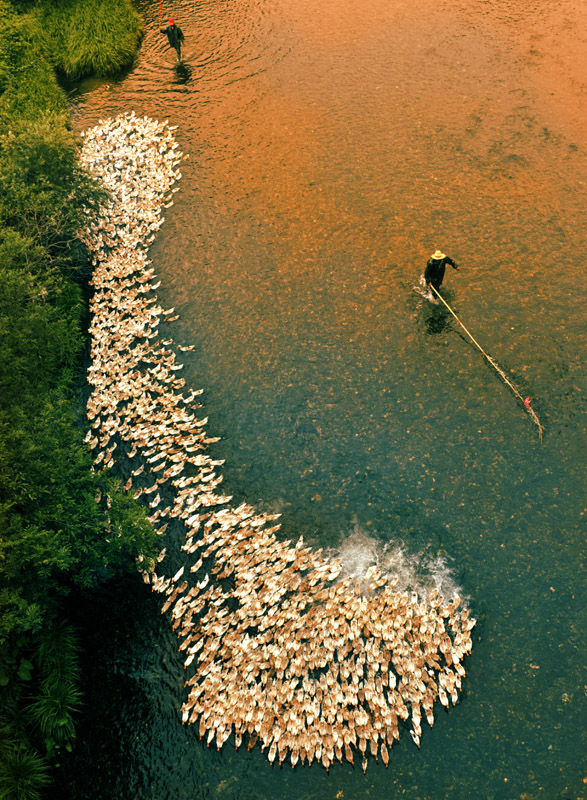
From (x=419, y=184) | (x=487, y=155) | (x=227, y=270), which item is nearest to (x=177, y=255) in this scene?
(x=227, y=270)

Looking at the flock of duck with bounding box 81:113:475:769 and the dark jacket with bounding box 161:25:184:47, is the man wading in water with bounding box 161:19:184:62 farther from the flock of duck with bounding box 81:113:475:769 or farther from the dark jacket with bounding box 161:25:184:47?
the flock of duck with bounding box 81:113:475:769

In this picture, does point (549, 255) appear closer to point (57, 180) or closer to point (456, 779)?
point (456, 779)

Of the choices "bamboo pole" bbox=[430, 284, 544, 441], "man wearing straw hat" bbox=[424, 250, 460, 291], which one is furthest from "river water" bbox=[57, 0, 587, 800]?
"man wearing straw hat" bbox=[424, 250, 460, 291]

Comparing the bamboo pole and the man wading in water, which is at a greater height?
the man wading in water

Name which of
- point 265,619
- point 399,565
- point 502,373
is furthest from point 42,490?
point 502,373

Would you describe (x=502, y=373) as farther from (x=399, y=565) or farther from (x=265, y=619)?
(x=265, y=619)

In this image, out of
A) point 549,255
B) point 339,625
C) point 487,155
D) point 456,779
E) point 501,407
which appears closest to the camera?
point 456,779
